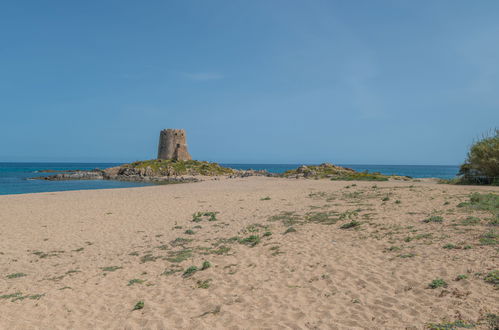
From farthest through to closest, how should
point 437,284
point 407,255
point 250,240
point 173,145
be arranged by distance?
point 173,145, point 250,240, point 407,255, point 437,284

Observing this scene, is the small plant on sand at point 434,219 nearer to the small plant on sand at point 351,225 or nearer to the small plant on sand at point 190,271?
the small plant on sand at point 351,225

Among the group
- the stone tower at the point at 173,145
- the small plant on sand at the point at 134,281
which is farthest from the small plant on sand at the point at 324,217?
the stone tower at the point at 173,145

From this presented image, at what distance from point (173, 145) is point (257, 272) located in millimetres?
69225

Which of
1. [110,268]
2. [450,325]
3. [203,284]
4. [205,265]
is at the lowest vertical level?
[110,268]

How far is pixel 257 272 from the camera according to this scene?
8.77 meters

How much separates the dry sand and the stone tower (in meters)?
58.8

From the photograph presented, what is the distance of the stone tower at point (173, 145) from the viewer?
7481 centimetres

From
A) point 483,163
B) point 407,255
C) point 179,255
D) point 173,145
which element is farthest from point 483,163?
point 173,145

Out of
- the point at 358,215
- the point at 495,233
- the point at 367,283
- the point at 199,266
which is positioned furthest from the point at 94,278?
the point at 495,233

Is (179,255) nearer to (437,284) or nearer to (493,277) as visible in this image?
(437,284)

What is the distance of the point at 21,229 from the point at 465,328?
17.9m

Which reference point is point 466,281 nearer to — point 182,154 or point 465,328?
point 465,328

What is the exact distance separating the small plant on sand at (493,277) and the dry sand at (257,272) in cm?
15

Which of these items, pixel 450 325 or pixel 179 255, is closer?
pixel 450 325
